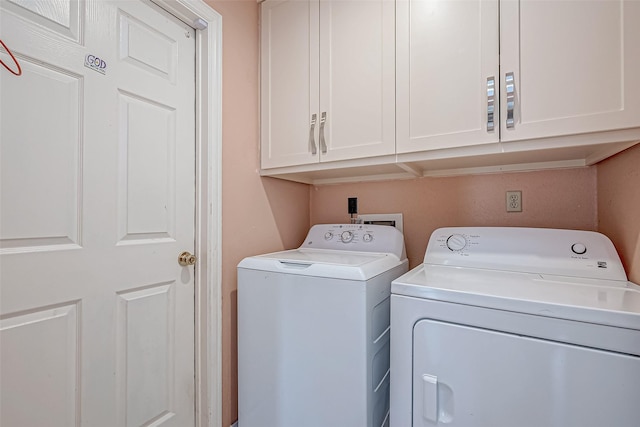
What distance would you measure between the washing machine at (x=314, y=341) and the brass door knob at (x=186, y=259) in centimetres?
21

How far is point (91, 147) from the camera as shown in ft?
3.33

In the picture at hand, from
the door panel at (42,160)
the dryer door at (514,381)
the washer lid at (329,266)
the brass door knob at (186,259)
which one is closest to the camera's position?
the dryer door at (514,381)

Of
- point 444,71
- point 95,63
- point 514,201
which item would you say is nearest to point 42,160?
point 95,63

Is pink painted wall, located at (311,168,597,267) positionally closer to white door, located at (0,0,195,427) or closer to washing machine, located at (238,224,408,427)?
washing machine, located at (238,224,408,427)

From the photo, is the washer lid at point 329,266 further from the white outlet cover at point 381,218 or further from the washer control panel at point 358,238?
the white outlet cover at point 381,218

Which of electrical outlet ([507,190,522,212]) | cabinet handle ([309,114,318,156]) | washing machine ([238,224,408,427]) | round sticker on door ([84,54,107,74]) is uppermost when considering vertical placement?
round sticker on door ([84,54,107,74])

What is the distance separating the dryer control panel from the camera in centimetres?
113

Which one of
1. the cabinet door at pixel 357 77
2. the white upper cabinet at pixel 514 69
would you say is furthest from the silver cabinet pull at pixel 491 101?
the cabinet door at pixel 357 77

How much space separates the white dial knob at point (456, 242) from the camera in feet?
4.55

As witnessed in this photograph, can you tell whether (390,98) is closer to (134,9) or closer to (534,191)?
(534,191)

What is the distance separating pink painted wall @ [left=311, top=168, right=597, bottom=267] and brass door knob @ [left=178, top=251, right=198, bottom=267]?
918mm

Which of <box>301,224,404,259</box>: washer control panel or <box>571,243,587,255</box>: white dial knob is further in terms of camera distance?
<box>301,224,404,259</box>: washer control panel

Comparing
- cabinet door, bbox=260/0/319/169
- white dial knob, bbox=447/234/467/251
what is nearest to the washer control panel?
white dial knob, bbox=447/234/467/251

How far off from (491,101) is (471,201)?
60cm
